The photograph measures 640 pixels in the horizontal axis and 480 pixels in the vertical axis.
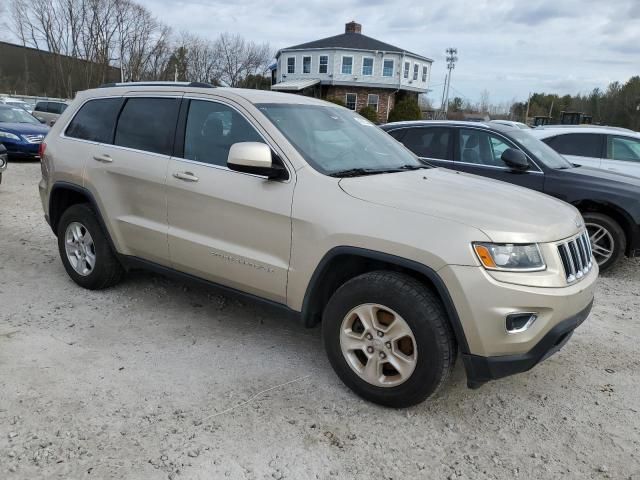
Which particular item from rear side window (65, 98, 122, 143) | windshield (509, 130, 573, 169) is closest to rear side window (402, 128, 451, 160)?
windshield (509, 130, 573, 169)

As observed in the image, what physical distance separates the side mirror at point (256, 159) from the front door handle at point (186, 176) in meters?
0.51

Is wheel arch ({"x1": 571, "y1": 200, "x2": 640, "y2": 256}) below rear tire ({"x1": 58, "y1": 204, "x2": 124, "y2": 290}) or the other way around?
the other way around

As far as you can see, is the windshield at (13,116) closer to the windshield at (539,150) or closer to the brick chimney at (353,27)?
the windshield at (539,150)

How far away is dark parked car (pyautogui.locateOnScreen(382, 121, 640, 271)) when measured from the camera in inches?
231

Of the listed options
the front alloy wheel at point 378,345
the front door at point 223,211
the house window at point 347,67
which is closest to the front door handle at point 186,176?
the front door at point 223,211

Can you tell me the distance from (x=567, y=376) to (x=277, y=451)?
84.4 inches

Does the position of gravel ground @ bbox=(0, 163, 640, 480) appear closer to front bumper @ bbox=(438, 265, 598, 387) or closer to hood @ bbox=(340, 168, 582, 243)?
front bumper @ bbox=(438, 265, 598, 387)

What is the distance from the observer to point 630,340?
4238 millimetres

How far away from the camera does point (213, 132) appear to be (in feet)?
12.3

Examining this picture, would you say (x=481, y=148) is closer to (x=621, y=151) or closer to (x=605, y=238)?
(x=605, y=238)

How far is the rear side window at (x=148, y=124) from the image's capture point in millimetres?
3949

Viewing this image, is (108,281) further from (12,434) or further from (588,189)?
(588,189)

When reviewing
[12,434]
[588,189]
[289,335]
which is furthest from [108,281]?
[588,189]

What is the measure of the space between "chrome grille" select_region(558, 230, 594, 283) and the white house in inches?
1667
